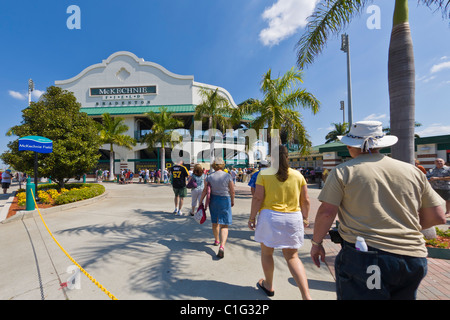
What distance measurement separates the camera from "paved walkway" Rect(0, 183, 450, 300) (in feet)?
7.93

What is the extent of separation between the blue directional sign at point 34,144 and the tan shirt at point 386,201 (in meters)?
9.18

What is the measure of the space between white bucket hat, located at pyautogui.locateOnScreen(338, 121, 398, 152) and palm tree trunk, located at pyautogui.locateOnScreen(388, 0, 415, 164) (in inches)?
107

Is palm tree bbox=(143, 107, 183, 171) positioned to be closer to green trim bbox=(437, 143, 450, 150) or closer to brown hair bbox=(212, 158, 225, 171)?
brown hair bbox=(212, 158, 225, 171)

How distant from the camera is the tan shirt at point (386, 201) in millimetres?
1314

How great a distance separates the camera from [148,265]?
307 centimetres

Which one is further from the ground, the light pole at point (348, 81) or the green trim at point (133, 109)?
the green trim at point (133, 109)

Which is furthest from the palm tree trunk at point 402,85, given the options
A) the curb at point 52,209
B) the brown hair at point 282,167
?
the curb at point 52,209

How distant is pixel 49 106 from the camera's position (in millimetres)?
9344

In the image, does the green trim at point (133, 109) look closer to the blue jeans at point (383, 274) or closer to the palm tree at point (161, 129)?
the palm tree at point (161, 129)

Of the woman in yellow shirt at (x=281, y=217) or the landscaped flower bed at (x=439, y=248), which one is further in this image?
the landscaped flower bed at (x=439, y=248)

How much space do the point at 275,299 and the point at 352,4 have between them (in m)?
6.08
